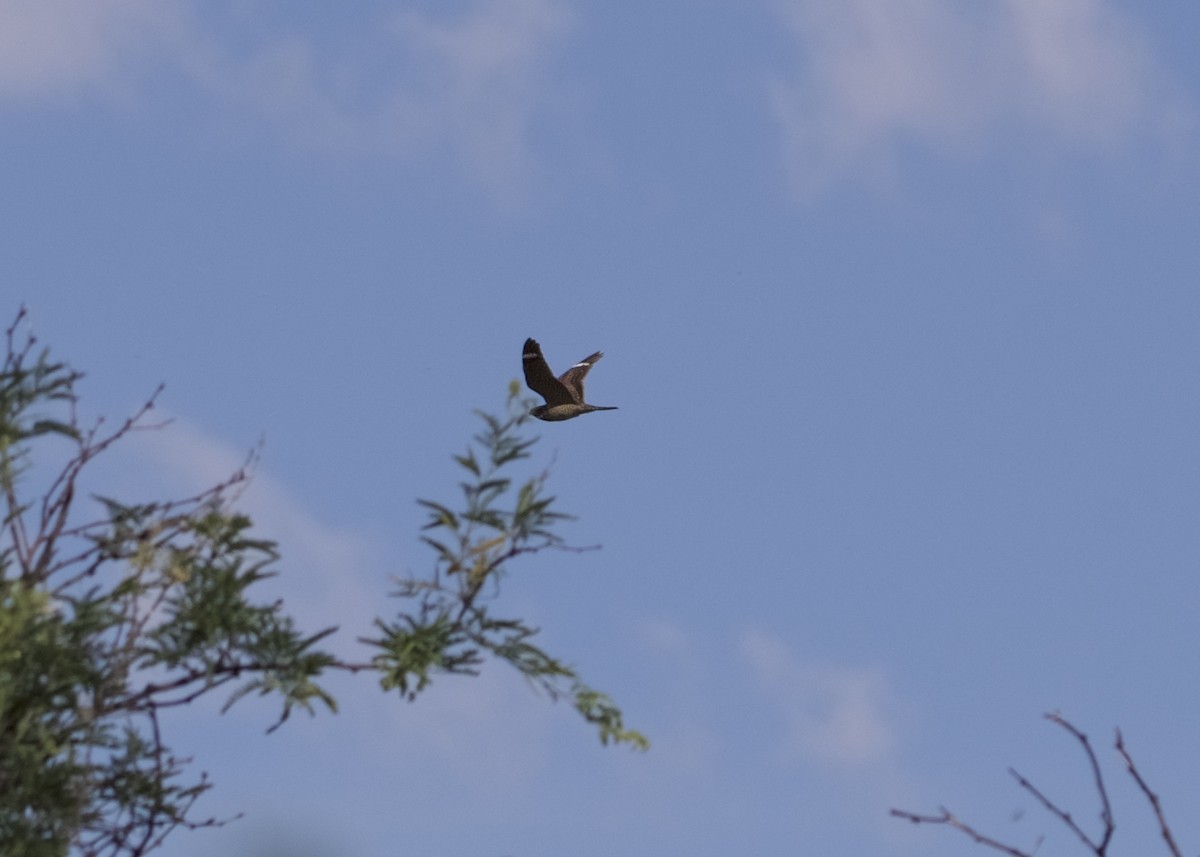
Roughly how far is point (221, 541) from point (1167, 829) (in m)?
4.68

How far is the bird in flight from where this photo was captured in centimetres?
1468

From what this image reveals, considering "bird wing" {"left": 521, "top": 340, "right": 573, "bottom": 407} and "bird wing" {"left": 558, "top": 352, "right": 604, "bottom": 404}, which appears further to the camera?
"bird wing" {"left": 558, "top": 352, "right": 604, "bottom": 404}

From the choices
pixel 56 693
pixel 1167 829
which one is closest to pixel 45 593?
pixel 56 693

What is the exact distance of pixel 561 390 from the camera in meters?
15.1

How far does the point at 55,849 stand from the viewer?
6.21 metres

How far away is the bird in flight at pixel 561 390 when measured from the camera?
14.7 meters

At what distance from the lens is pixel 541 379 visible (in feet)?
48.5

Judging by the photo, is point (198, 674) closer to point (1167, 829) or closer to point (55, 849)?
point (55, 849)

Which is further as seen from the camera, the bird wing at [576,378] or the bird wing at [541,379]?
the bird wing at [576,378]

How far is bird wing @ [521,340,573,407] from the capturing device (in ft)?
45.9

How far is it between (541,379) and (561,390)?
0.42m

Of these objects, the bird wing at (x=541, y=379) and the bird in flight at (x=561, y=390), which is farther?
the bird in flight at (x=561, y=390)

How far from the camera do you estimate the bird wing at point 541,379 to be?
14.0 m

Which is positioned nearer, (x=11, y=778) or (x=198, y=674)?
(x=11, y=778)
